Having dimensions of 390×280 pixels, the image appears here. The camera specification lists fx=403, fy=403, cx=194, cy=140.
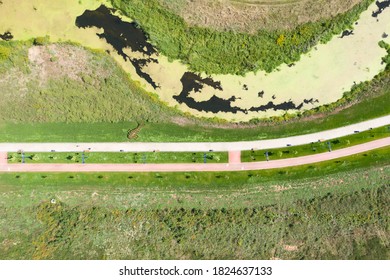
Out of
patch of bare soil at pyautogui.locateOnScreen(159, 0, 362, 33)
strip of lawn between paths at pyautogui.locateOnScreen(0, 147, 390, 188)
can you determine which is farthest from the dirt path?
patch of bare soil at pyautogui.locateOnScreen(159, 0, 362, 33)

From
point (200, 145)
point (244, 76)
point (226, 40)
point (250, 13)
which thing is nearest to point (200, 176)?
point (200, 145)

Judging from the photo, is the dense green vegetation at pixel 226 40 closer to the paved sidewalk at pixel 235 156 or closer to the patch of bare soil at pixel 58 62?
the patch of bare soil at pixel 58 62

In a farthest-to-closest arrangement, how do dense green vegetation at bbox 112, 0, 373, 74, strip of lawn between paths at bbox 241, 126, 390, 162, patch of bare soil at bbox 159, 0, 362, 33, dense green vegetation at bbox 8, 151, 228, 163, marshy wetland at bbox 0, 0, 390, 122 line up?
strip of lawn between paths at bbox 241, 126, 390, 162 → dense green vegetation at bbox 8, 151, 228, 163 → marshy wetland at bbox 0, 0, 390, 122 → dense green vegetation at bbox 112, 0, 373, 74 → patch of bare soil at bbox 159, 0, 362, 33

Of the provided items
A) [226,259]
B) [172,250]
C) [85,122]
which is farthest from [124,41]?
[226,259]

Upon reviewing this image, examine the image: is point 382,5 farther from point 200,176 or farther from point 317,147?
point 200,176

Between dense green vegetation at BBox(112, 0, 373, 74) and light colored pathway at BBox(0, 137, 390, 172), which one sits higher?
dense green vegetation at BBox(112, 0, 373, 74)

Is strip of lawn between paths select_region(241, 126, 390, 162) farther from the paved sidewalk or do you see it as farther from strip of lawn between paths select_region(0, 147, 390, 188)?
strip of lawn between paths select_region(0, 147, 390, 188)

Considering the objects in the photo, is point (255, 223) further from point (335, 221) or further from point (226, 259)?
point (335, 221)
